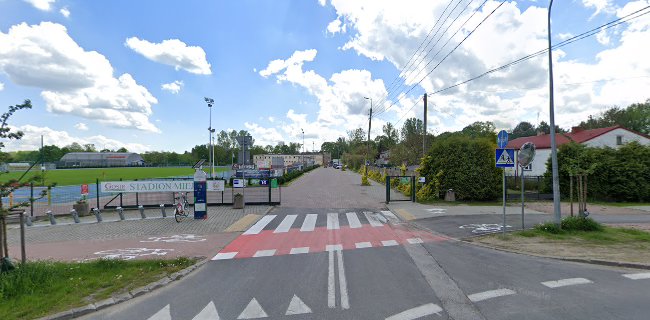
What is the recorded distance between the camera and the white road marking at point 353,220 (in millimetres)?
12852

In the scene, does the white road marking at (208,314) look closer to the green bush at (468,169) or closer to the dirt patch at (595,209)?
the dirt patch at (595,209)

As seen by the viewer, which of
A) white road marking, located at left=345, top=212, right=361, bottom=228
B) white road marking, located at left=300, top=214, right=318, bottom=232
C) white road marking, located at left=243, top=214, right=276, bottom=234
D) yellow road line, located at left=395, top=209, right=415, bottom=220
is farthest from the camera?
yellow road line, located at left=395, top=209, right=415, bottom=220

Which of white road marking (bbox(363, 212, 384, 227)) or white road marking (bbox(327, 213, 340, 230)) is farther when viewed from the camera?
white road marking (bbox(363, 212, 384, 227))

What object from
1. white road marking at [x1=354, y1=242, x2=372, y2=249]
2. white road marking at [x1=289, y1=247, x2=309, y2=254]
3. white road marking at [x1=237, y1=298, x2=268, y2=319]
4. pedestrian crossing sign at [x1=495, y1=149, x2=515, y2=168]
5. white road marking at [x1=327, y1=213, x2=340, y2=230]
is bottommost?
white road marking at [x1=327, y1=213, x2=340, y2=230]

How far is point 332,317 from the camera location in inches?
190

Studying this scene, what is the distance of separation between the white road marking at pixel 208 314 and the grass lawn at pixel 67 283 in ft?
6.07

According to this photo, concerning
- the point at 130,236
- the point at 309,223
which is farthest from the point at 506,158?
the point at 130,236

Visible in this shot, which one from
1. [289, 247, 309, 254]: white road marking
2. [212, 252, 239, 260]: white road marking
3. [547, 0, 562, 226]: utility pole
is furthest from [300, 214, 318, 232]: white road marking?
[547, 0, 562, 226]: utility pole

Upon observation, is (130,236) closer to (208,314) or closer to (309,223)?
(309,223)

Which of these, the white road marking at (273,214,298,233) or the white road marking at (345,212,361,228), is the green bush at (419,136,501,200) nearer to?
the white road marking at (345,212,361,228)

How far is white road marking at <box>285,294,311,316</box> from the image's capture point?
5.05 meters

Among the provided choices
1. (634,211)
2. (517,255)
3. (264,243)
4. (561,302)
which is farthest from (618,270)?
(634,211)

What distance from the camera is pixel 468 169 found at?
19.9 meters

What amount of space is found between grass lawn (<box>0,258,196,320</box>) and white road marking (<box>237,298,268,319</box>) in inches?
96.3
